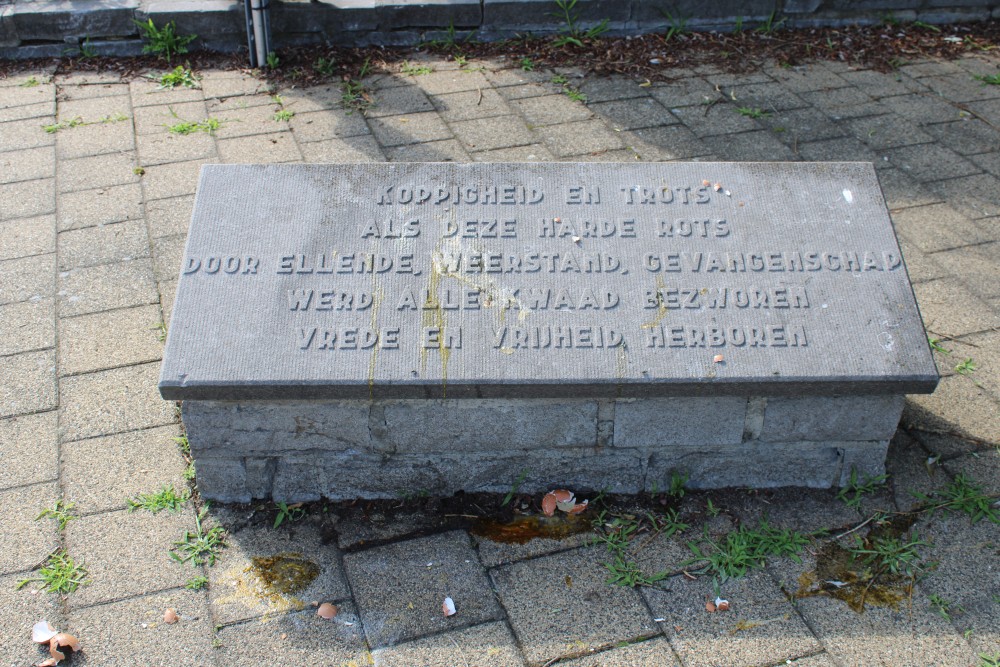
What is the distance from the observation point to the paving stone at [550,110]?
202 inches

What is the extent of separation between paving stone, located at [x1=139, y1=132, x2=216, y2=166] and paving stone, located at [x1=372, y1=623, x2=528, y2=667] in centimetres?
319

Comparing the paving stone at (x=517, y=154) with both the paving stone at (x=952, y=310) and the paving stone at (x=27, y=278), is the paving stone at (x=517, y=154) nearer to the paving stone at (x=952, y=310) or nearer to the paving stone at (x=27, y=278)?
the paving stone at (x=952, y=310)

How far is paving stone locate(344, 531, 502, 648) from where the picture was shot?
2.54 m

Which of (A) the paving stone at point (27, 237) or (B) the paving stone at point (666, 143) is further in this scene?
(B) the paving stone at point (666, 143)

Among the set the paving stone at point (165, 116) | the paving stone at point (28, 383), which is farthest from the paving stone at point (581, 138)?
the paving stone at point (28, 383)

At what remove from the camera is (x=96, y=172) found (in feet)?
15.3

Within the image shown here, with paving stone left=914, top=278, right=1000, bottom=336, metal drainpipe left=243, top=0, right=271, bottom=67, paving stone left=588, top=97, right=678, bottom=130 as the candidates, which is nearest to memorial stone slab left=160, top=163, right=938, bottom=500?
paving stone left=914, top=278, right=1000, bottom=336

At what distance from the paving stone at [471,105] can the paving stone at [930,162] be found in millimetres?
2158

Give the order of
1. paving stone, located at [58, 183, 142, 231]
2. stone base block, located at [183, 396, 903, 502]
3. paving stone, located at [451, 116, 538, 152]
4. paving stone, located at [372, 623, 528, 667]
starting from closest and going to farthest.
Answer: paving stone, located at [372, 623, 528, 667] < stone base block, located at [183, 396, 903, 502] < paving stone, located at [58, 183, 142, 231] < paving stone, located at [451, 116, 538, 152]

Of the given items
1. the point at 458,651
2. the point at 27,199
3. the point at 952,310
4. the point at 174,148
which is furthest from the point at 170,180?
the point at 952,310

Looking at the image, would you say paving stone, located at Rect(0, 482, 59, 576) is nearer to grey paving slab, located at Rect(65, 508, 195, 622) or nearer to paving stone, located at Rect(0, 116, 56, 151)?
grey paving slab, located at Rect(65, 508, 195, 622)

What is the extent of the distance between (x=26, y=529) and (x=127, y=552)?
0.35 m

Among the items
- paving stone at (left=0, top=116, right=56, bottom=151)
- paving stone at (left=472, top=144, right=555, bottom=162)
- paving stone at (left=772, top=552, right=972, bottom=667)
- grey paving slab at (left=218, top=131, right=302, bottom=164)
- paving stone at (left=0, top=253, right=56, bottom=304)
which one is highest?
paving stone at (left=472, top=144, right=555, bottom=162)

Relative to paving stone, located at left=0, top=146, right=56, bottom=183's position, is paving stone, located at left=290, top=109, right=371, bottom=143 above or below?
above
